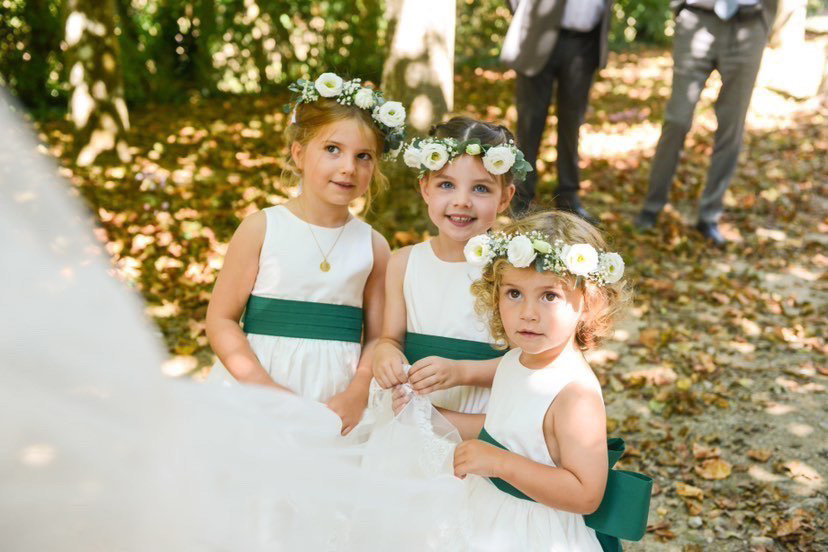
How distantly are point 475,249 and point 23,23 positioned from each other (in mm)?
8910

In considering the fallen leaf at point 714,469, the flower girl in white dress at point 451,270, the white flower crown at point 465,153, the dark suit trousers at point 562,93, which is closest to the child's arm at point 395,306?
the flower girl in white dress at point 451,270

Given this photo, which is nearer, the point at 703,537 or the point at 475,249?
the point at 475,249

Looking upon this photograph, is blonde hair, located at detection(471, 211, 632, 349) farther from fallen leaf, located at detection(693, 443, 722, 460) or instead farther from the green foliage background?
the green foliage background

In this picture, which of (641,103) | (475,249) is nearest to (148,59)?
(641,103)

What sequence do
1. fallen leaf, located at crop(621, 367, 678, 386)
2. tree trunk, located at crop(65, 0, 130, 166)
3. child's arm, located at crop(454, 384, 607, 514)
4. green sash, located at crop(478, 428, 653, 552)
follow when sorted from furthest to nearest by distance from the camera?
1. tree trunk, located at crop(65, 0, 130, 166)
2. fallen leaf, located at crop(621, 367, 678, 386)
3. green sash, located at crop(478, 428, 653, 552)
4. child's arm, located at crop(454, 384, 607, 514)

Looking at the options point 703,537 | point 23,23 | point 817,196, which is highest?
point 23,23

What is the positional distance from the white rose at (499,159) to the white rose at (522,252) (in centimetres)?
52

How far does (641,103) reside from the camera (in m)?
10.4

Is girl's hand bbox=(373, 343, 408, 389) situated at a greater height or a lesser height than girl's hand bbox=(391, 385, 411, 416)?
greater

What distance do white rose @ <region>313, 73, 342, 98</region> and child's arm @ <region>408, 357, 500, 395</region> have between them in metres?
0.99

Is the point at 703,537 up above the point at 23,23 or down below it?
below

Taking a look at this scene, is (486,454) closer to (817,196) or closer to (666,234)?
(666,234)

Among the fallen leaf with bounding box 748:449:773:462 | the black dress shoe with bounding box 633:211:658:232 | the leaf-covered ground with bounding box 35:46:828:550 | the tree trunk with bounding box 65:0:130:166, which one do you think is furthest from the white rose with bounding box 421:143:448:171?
the tree trunk with bounding box 65:0:130:166

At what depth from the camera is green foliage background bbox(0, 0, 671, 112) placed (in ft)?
30.3
